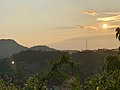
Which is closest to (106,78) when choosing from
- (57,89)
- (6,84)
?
(6,84)

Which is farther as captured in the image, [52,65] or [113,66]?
[52,65]

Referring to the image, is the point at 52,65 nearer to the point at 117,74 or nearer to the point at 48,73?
the point at 48,73

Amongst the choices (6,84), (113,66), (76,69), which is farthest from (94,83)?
(6,84)

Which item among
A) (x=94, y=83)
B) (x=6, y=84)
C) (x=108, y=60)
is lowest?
(x=6, y=84)

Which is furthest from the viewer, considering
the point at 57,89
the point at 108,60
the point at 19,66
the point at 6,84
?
the point at 19,66

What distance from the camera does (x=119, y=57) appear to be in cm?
780

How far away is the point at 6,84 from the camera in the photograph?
19891mm

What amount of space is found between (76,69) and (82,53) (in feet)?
495

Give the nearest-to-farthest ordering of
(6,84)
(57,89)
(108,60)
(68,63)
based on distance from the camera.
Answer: (108,60)
(68,63)
(6,84)
(57,89)

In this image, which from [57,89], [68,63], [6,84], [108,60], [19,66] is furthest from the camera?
[19,66]

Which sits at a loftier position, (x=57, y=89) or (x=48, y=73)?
(x=48, y=73)

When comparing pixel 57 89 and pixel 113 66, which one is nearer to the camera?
pixel 113 66

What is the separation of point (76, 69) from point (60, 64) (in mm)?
452

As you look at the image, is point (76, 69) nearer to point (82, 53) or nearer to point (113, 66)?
point (113, 66)
